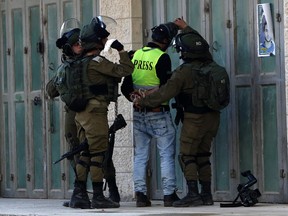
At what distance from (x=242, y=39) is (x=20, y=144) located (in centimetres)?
418

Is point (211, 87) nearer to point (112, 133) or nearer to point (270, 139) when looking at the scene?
point (270, 139)

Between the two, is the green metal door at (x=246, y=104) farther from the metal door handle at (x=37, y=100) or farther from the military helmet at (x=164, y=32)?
the metal door handle at (x=37, y=100)

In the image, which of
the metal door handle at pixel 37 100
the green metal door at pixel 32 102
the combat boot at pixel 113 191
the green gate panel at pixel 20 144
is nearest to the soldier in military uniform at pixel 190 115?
the combat boot at pixel 113 191

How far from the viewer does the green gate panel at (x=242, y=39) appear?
13539mm

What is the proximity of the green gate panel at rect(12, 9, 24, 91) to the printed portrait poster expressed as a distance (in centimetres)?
418

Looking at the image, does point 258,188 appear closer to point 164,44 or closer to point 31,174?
point 164,44

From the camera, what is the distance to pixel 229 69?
45.0 feet

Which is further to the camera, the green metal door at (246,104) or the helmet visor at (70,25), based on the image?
the helmet visor at (70,25)

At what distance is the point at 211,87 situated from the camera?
1307 cm

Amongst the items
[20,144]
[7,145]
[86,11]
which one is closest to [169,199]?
[86,11]

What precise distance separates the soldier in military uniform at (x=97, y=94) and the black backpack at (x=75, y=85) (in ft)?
0.16

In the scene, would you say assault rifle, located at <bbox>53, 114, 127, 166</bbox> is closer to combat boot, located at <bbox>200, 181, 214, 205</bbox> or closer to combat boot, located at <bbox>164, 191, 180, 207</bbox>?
combat boot, located at <bbox>164, 191, 180, 207</bbox>

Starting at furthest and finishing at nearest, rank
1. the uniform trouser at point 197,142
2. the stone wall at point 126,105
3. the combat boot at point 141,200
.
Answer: the stone wall at point 126,105 < the combat boot at point 141,200 < the uniform trouser at point 197,142

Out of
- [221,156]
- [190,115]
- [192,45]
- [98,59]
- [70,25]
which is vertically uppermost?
[70,25]
